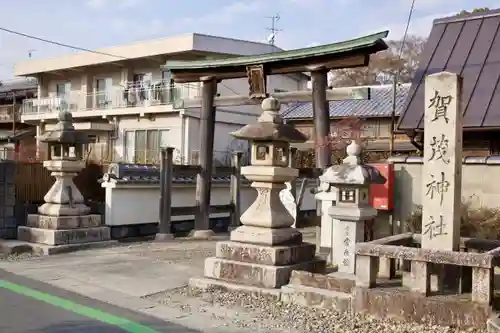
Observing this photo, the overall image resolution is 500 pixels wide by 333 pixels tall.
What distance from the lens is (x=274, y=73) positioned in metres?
15.0

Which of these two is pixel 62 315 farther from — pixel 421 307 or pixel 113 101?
pixel 113 101

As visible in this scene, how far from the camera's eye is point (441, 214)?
23.4ft

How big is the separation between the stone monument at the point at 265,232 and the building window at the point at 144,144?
18.3 m

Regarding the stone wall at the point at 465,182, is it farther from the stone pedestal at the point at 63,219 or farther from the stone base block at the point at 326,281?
the stone pedestal at the point at 63,219

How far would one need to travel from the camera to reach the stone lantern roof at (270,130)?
9.23 m

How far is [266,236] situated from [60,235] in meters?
5.95

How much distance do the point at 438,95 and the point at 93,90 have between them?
27908mm

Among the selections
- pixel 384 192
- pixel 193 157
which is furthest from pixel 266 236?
pixel 193 157

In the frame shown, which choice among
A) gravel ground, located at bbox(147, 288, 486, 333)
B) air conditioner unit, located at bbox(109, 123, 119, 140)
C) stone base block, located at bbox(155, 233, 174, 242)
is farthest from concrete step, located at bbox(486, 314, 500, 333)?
air conditioner unit, located at bbox(109, 123, 119, 140)

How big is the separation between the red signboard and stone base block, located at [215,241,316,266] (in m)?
1.76

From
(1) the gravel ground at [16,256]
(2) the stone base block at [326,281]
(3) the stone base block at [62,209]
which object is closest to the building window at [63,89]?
(3) the stone base block at [62,209]

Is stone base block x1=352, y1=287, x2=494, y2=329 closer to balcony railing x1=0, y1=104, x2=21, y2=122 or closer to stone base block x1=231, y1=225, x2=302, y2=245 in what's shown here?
stone base block x1=231, y1=225, x2=302, y2=245

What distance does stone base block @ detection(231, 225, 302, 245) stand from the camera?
8914 millimetres

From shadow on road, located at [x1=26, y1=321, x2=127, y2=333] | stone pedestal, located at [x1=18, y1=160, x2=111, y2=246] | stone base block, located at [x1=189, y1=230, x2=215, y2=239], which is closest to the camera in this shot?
shadow on road, located at [x1=26, y1=321, x2=127, y2=333]
